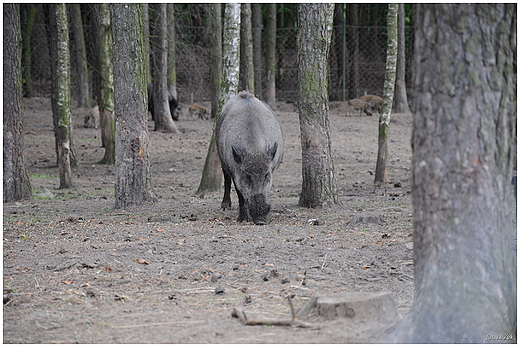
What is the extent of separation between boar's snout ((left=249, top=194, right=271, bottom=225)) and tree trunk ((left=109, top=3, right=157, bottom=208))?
251cm

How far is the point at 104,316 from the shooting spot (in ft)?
15.2

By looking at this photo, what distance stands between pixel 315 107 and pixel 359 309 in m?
5.59

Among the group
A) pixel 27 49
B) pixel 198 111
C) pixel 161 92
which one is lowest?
pixel 198 111

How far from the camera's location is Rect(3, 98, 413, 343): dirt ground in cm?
432

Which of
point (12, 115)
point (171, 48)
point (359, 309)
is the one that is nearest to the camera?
point (359, 309)

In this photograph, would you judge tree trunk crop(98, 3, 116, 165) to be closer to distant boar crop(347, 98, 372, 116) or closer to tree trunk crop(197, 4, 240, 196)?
tree trunk crop(197, 4, 240, 196)

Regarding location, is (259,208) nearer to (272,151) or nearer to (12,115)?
(272,151)

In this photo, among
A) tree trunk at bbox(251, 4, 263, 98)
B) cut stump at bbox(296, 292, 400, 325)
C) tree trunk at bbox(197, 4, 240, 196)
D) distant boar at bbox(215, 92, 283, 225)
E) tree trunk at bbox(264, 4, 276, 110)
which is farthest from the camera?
tree trunk at bbox(251, 4, 263, 98)

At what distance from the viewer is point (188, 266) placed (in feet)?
19.8

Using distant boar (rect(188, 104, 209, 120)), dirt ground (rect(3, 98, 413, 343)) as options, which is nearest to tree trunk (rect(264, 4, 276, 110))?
distant boar (rect(188, 104, 209, 120))

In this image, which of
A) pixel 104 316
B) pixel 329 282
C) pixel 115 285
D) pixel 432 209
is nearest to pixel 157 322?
pixel 104 316

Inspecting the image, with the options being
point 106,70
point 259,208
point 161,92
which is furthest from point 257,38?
point 259,208

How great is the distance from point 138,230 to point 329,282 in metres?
3.29

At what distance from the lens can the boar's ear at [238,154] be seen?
874 cm
